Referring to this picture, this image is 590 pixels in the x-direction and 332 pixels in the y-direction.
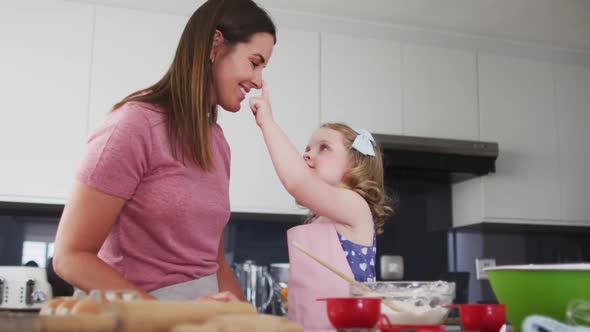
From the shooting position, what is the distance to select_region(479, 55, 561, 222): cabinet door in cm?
307

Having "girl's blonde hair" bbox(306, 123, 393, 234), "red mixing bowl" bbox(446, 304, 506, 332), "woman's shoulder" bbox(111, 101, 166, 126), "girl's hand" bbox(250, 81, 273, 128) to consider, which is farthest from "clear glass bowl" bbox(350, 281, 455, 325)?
"girl's blonde hair" bbox(306, 123, 393, 234)

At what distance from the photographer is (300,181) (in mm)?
1399

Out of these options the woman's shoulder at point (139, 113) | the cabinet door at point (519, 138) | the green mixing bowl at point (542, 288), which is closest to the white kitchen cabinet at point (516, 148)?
the cabinet door at point (519, 138)

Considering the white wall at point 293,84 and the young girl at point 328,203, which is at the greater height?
the white wall at point 293,84

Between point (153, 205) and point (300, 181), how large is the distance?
1.40ft

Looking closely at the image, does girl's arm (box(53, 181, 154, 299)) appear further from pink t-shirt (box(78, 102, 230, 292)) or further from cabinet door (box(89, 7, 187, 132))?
cabinet door (box(89, 7, 187, 132))

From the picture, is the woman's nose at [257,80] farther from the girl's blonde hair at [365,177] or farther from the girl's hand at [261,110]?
the girl's blonde hair at [365,177]

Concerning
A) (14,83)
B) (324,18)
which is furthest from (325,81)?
(14,83)

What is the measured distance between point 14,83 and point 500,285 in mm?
2119

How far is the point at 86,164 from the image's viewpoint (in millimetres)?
966

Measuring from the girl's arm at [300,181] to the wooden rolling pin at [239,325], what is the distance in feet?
2.77

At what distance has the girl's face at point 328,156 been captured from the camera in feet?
5.43

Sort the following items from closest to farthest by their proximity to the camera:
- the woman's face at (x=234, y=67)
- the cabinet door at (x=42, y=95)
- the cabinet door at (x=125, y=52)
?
1. the woman's face at (x=234, y=67)
2. the cabinet door at (x=42, y=95)
3. the cabinet door at (x=125, y=52)

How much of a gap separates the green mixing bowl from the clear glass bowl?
0.33ft
